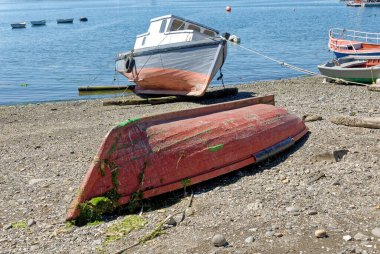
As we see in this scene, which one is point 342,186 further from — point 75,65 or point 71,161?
point 75,65

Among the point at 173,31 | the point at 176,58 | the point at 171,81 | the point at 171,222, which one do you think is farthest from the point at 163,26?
the point at 171,222

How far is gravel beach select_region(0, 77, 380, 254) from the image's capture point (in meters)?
6.26

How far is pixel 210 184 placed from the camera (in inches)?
333

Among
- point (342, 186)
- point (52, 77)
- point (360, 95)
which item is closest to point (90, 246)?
point (342, 186)

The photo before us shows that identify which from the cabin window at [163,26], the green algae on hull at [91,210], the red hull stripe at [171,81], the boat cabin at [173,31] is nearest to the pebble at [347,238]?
the green algae on hull at [91,210]

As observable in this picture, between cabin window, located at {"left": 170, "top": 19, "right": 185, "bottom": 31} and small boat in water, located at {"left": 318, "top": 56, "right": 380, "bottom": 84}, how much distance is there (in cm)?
612

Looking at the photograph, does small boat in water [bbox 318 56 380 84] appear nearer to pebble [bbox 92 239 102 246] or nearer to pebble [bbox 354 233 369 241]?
pebble [bbox 354 233 369 241]

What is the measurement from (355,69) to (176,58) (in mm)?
6869

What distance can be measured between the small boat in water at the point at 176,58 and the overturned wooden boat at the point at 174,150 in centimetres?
757

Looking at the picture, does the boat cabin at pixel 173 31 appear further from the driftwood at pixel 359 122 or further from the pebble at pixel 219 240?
the pebble at pixel 219 240

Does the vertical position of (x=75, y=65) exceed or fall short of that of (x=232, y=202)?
it falls short

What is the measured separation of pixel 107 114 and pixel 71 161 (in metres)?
7.12

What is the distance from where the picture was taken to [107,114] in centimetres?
1759

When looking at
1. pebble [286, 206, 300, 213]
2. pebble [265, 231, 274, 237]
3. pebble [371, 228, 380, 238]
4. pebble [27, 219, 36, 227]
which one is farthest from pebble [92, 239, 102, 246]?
pebble [371, 228, 380, 238]
